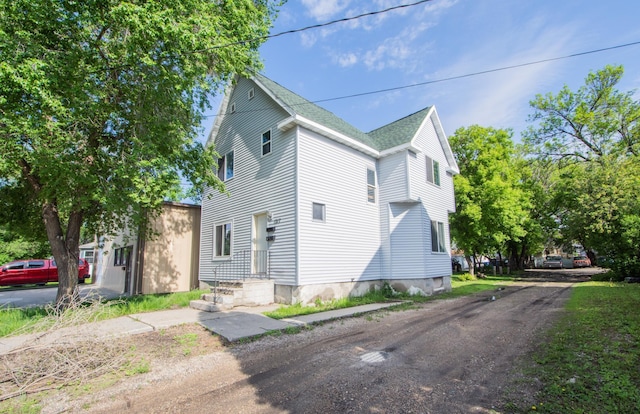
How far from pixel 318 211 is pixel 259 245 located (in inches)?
113

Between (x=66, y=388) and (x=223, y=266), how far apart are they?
938cm

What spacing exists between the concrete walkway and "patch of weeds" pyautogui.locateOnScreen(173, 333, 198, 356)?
52cm

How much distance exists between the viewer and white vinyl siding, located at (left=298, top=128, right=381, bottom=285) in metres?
10.9

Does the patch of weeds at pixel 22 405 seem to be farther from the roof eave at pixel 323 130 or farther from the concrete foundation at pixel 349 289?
the roof eave at pixel 323 130

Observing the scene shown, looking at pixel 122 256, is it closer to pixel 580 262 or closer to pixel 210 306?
pixel 210 306

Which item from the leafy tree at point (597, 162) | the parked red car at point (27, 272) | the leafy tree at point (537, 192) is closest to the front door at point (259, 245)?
the parked red car at point (27, 272)

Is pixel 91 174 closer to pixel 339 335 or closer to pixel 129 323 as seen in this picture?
pixel 129 323

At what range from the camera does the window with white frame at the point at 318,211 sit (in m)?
11.3

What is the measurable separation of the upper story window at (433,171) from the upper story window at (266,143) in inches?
299

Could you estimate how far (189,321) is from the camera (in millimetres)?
8039

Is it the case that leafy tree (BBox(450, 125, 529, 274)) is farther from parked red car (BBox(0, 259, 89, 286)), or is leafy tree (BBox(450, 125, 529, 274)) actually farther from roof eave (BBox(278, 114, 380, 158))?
parked red car (BBox(0, 259, 89, 286))

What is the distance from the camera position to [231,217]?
1382 cm

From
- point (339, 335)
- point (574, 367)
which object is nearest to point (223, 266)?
point (339, 335)

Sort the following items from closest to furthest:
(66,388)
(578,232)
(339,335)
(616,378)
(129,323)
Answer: (616,378)
(66,388)
(339,335)
(129,323)
(578,232)
